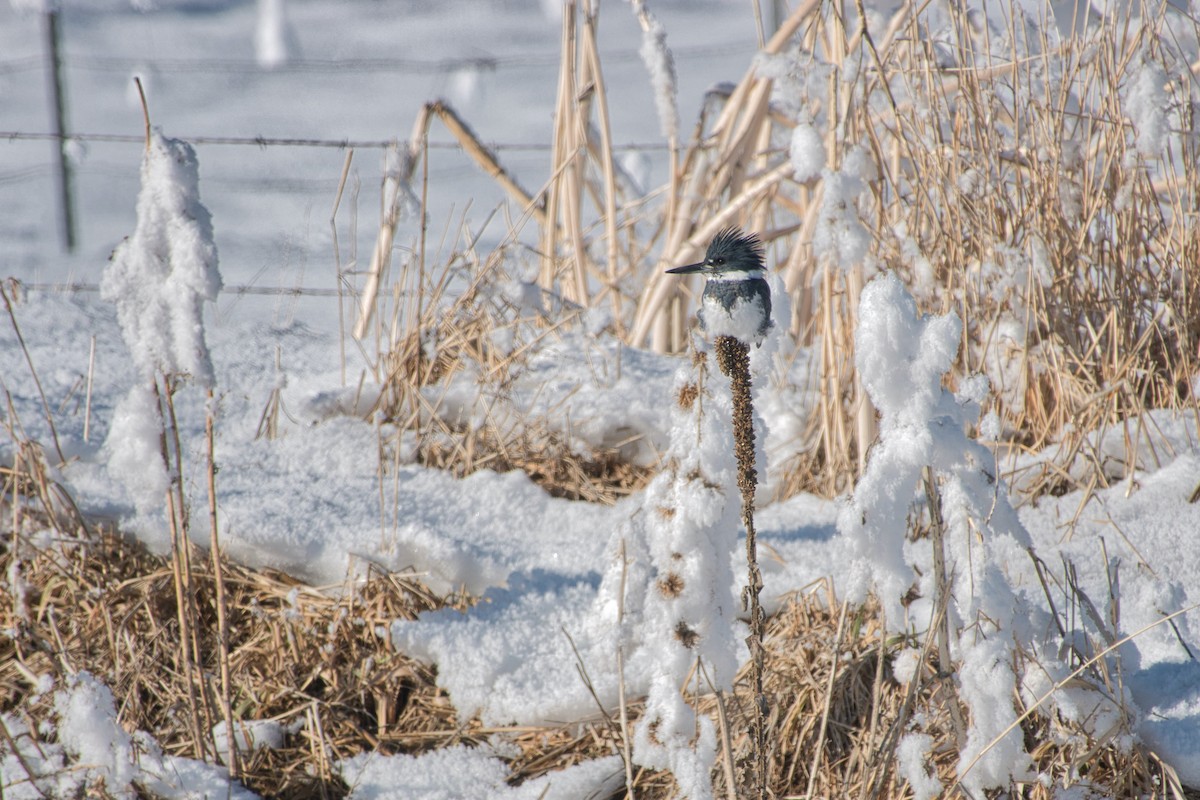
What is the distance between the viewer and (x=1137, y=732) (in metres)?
1.12

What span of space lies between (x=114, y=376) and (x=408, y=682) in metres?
1.12

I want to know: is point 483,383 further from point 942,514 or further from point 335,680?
point 942,514

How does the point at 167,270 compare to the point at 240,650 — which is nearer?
the point at 167,270

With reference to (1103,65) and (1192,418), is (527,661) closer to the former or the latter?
(1192,418)

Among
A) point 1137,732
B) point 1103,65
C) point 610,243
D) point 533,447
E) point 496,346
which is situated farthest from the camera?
point 610,243

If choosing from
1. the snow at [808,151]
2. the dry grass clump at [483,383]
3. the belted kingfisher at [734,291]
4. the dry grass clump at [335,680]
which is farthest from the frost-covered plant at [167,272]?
the dry grass clump at [483,383]

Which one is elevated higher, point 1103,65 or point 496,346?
point 1103,65

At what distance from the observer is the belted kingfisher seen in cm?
80

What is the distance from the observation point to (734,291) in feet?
2.63

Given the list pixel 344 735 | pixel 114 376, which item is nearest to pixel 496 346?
pixel 114 376

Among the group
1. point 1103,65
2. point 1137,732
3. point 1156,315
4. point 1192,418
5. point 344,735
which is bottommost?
point 344,735

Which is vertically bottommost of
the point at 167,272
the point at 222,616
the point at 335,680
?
the point at 335,680

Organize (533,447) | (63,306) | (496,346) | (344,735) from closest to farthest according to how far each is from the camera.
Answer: (344,735) < (533,447) < (496,346) < (63,306)

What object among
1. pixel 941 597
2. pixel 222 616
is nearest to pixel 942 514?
pixel 941 597
